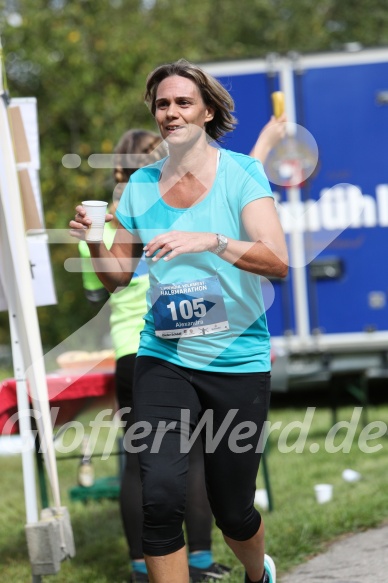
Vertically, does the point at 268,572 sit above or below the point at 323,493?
above

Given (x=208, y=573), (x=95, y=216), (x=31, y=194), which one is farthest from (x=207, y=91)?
(x=208, y=573)

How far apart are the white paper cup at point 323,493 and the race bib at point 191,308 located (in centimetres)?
288

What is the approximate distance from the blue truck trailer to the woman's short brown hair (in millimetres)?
5641

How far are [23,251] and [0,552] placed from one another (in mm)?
2034

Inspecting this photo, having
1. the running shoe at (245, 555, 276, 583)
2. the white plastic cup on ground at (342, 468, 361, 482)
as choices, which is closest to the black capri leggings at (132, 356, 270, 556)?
the running shoe at (245, 555, 276, 583)

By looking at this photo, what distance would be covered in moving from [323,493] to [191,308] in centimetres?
298

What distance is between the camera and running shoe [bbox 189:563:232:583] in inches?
181

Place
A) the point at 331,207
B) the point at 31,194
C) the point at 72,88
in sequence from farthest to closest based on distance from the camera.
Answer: the point at 72,88 < the point at 331,207 < the point at 31,194

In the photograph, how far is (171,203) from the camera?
12.2 feet

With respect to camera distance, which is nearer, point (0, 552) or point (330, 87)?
point (0, 552)

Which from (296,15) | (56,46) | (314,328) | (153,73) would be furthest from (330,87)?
(296,15)

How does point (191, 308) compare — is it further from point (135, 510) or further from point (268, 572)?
point (135, 510)

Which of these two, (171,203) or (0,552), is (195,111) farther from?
(0,552)

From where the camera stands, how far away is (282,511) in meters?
5.96
